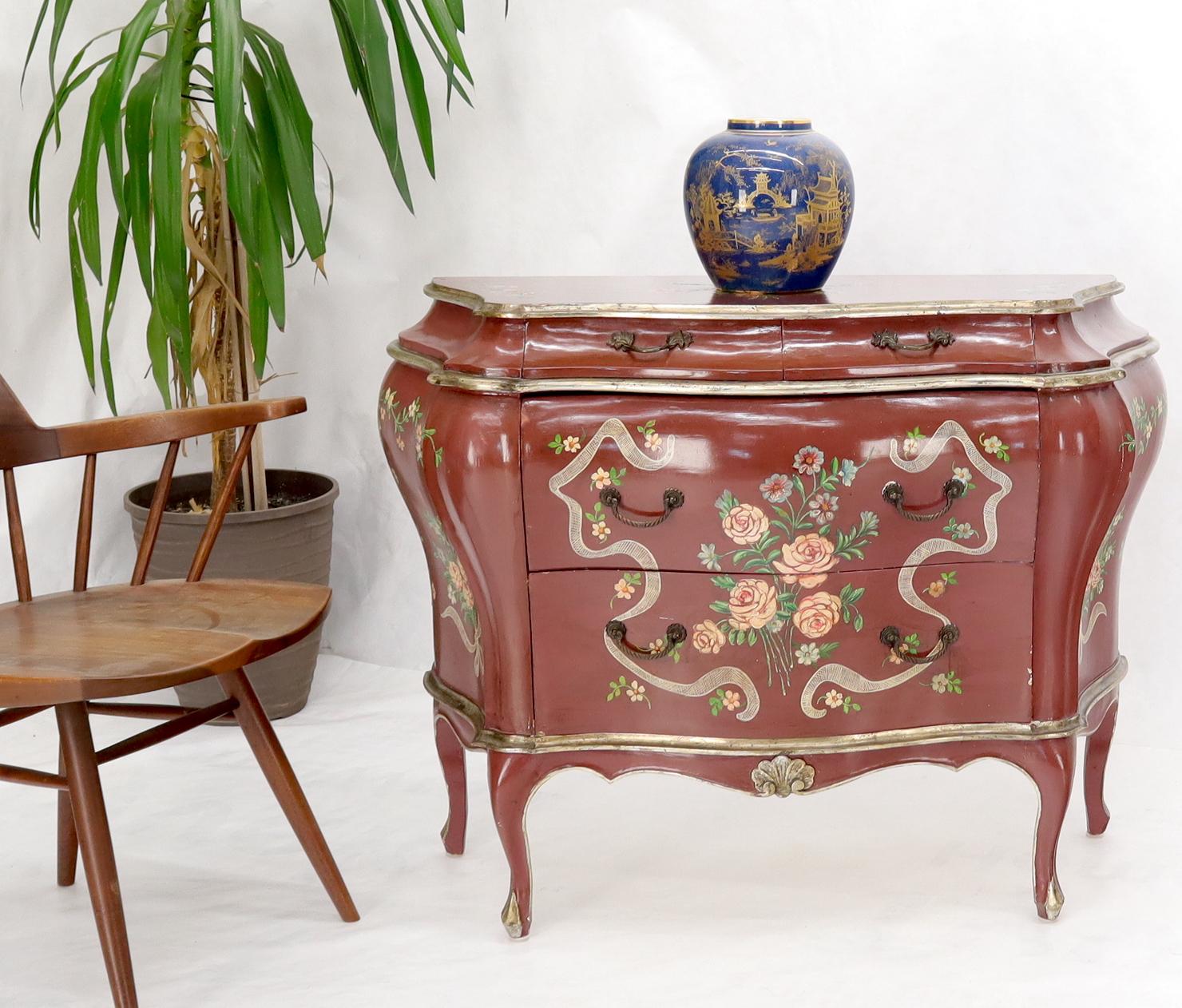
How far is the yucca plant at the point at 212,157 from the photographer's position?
259 centimetres

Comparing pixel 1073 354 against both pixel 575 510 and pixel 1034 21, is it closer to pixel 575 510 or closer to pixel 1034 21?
pixel 575 510

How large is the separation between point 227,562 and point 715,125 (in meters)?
1.35

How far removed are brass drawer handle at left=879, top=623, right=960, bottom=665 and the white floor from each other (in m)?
0.44

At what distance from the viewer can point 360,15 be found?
8.62ft

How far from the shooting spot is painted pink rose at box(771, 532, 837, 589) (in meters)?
1.97

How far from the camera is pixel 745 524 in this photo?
1.96m

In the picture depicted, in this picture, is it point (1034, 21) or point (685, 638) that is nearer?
point (685, 638)

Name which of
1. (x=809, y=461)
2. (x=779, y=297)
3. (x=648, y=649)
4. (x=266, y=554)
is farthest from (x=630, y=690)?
(x=266, y=554)

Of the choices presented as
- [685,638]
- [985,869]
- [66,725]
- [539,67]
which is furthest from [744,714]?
[539,67]

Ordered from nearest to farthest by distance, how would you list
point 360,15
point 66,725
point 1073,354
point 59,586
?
point 66,725 < point 1073,354 < point 360,15 < point 59,586

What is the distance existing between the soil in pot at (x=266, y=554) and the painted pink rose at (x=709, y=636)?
1.25 m

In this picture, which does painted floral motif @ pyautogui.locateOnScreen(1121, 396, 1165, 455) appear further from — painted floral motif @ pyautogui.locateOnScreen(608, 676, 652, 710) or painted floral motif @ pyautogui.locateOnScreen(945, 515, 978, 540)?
painted floral motif @ pyautogui.locateOnScreen(608, 676, 652, 710)

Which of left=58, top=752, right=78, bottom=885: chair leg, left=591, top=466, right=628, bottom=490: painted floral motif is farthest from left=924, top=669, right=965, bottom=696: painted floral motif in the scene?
left=58, top=752, right=78, bottom=885: chair leg

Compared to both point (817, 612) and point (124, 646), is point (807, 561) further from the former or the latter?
point (124, 646)
